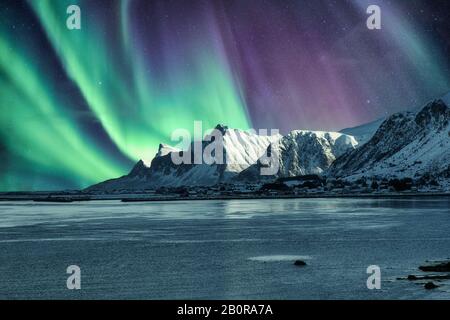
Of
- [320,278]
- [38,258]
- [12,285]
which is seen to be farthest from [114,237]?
[320,278]

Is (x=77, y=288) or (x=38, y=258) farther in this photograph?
(x=38, y=258)

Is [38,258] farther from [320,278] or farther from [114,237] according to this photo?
[320,278]

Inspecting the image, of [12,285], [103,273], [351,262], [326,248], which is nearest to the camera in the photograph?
[12,285]

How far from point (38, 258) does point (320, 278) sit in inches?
1076

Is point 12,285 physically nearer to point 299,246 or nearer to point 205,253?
point 205,253

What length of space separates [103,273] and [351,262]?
20212 mm

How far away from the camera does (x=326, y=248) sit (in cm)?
5809

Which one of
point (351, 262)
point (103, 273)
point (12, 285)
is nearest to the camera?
point (12, 285)

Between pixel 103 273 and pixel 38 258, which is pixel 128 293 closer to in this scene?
pixel 103 273
